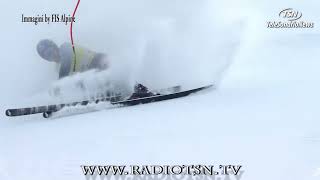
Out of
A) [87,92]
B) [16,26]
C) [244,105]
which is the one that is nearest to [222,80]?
[244,105]

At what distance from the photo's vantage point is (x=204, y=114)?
289cm

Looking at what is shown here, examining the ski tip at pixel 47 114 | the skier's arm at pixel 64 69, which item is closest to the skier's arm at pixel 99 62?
the skier's arm at pixel 64 69

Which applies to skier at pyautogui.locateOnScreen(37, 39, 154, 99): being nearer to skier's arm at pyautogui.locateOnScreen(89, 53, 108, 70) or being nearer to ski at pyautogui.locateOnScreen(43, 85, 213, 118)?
skier's arm at pyautogui.locateOnScreen(89, 53, 108, 70)

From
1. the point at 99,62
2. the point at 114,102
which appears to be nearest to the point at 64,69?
the point at 99,62

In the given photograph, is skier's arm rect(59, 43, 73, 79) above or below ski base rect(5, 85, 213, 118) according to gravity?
above

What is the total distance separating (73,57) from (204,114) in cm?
73

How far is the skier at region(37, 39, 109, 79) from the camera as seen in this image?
9.43ft

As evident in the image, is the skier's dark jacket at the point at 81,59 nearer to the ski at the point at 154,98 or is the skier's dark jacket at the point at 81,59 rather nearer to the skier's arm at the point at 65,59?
the skier's arm at the point at 65,59

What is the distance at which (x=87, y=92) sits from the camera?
2895 millimetres

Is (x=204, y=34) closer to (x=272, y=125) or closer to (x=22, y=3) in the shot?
(x=272, y=125)

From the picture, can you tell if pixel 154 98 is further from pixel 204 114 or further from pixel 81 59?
pixel 81 59

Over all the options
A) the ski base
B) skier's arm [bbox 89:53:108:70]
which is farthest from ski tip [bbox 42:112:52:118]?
skier's arm [bbox 89:53:108:70]

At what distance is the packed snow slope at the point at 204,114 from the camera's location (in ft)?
9.41

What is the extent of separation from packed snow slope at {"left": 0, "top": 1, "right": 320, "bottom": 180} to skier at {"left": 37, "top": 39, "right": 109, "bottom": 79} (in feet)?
0.13
